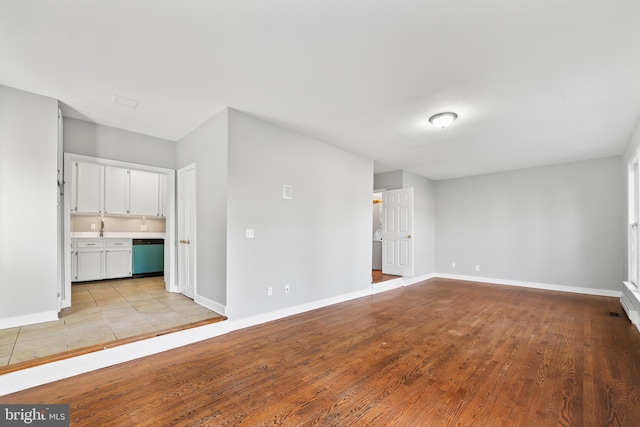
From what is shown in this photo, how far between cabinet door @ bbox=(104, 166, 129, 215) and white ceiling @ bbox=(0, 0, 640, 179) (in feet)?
6.69

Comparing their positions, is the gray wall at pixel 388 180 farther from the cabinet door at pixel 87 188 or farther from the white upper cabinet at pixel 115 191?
the cabinet door at pixel 87 188

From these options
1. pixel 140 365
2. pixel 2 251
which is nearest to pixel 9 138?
pixel 2 251

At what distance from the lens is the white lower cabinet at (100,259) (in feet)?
17.3

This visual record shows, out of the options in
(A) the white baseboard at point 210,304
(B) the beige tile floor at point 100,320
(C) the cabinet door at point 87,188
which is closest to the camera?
(B) the beige tile floor at point 100,320

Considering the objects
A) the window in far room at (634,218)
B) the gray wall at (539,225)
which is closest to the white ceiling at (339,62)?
the window in far room at (634,218)

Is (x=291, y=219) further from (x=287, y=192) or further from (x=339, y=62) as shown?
(x=339, y=62)

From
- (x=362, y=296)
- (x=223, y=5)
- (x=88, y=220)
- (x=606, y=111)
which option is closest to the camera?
(x=223, y=5)

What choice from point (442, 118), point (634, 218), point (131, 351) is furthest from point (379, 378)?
point (634, 218)

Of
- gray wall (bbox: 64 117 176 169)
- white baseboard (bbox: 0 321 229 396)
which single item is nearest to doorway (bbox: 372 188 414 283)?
white baseboard (bbox: 0 321 229 396)

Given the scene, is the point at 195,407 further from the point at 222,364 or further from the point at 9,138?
the point at 9,138

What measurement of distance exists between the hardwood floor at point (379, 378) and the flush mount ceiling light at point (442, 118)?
2598 mm

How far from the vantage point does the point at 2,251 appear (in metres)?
2.85

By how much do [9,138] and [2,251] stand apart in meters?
1.16

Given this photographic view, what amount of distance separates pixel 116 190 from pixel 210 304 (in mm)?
3637
